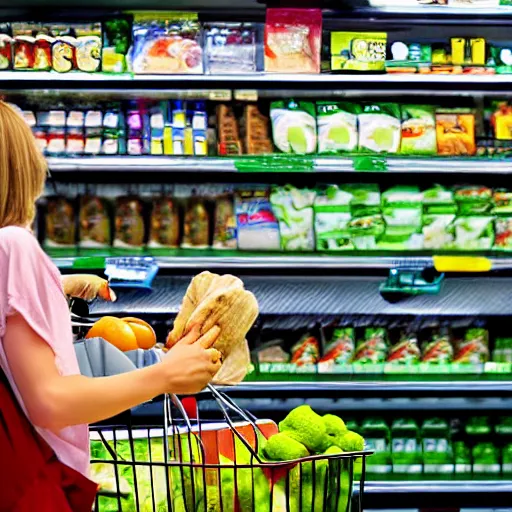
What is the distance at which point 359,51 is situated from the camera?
3.45 metres

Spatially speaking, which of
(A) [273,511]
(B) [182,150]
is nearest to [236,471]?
(A) [273,511]

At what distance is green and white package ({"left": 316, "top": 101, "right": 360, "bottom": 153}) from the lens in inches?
141

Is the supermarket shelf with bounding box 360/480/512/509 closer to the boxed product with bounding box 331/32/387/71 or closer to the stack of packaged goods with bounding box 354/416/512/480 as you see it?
the stack of packaged goods with bounding box 354/416/512/480

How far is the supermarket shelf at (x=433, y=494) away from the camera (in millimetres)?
3455

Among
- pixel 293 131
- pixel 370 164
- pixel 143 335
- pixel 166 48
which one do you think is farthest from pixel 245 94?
pixel 143 335

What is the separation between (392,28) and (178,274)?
1.31 metres

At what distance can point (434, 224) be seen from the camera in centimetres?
366

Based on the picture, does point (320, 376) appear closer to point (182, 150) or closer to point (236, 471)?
point (182, 150)

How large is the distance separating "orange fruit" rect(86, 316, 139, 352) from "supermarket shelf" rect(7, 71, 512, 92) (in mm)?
2121

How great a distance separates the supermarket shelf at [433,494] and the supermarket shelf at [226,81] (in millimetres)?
1529

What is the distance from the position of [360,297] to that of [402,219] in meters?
0.36

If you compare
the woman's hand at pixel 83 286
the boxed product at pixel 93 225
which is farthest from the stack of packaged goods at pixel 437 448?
the woman's hand at pixel 83 286

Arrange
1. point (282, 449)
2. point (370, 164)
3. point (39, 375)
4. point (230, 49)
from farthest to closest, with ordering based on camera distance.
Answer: point (230, 49)
point (370, 164)
point (282, 449)
point (39, 375)

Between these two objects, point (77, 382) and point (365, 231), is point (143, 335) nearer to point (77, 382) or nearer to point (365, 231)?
point (77, 382)
